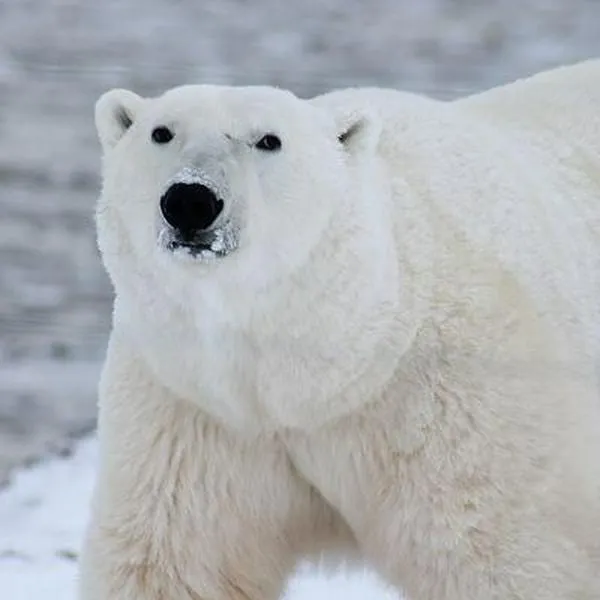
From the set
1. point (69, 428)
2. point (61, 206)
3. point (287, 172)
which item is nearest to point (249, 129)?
point (287, 172)

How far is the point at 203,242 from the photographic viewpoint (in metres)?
1.91

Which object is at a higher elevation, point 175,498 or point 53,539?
point 175,498

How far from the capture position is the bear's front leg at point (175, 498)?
226cm

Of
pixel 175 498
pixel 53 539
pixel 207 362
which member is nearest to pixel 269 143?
pixel 207 362

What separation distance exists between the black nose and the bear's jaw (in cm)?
1

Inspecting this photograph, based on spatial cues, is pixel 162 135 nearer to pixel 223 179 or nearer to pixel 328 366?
pixel 223 179

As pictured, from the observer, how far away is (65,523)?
3.45 meters

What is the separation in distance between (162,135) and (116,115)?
15 centimetres

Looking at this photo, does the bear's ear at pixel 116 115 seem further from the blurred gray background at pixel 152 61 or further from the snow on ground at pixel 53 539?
the blurred gray background at pixel 152 61

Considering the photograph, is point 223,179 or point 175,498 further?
point 175,498

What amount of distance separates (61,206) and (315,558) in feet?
9.26

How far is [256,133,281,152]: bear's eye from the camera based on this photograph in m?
2.04

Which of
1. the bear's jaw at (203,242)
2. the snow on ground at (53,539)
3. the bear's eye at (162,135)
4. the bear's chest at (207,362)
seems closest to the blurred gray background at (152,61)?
the snow on ground at (53,539)

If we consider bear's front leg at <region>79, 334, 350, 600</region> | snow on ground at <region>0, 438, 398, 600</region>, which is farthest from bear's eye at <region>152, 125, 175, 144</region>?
snow on ground at <region>0, 438, 398, 600</region>
